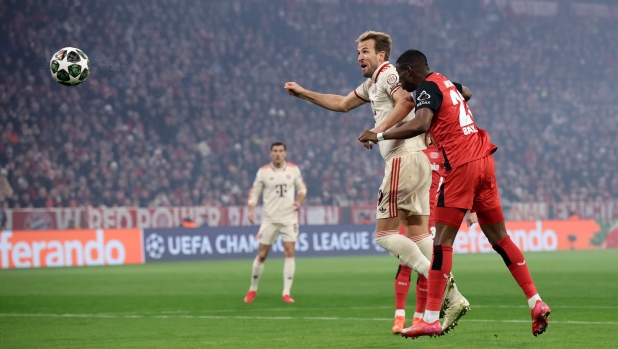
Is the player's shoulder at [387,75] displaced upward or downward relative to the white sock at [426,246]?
upward

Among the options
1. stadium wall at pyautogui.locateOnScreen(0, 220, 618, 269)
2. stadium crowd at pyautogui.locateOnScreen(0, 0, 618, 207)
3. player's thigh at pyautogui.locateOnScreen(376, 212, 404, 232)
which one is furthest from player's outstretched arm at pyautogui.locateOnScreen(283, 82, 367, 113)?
stadium crowd at pyautogui.locateOnScreen(0, 0, 618, 207)

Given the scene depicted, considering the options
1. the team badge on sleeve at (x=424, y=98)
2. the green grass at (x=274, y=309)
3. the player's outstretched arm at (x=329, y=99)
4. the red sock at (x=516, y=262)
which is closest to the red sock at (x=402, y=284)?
the green grass at (x=274, y=309)

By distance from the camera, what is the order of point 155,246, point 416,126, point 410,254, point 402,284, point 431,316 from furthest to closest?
point 155,246
point 402,284
point 410,254
point 431,316
point 416,126

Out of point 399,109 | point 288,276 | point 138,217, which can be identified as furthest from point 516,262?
point 138,217

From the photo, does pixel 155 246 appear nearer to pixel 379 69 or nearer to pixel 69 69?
pixel 69 69

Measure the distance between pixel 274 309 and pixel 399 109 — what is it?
15.2 ft

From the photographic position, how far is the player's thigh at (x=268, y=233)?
43.4ft

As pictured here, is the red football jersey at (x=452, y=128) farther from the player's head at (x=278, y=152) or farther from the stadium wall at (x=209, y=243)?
the stadium wall at (x=209, y=243)

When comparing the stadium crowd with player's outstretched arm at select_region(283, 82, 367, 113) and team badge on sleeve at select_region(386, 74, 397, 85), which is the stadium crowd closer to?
player's outstretched arm at select_region(283, 82, 367, 113)

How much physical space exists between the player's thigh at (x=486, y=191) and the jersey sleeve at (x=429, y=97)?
59 cm

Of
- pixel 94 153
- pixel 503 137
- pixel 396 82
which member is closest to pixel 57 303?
pixel 396 82

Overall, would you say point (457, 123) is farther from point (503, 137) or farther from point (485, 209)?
point (503, 137)

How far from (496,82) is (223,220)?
64.7ft

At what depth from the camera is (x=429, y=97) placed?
20.9 ft
